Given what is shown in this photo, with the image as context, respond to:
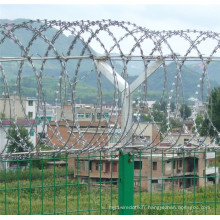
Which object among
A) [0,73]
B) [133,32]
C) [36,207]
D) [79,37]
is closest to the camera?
[0,73]

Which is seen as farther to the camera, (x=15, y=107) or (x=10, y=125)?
(x=15, y=107)

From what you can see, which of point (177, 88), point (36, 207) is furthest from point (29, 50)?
point (36, 207)

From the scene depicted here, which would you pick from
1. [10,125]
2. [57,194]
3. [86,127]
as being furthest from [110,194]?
[57,194]

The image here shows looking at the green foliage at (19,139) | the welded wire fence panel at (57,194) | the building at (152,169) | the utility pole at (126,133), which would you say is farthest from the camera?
the building at (152,169)

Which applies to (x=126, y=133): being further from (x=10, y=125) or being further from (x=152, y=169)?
(x=152, y=169)

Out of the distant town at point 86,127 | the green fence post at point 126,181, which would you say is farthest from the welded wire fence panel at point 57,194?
the distant town at point 86,127

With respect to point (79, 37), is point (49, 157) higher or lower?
lower

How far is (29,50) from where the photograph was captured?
6.35m

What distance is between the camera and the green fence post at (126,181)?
6758 mm

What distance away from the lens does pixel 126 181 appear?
676 centimetres

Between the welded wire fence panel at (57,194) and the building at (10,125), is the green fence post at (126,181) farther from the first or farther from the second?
the building at (10,125)

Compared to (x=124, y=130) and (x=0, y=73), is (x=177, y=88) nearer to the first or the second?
(x=124, y=130)

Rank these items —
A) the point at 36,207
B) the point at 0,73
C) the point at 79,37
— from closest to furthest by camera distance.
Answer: the point at 0,73
the point at 79,37
the point at 36,207

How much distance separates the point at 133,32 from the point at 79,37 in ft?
2.47
